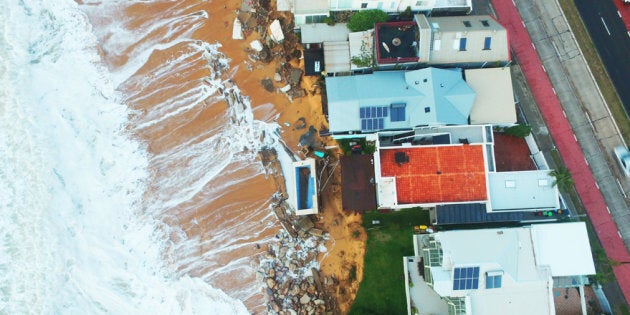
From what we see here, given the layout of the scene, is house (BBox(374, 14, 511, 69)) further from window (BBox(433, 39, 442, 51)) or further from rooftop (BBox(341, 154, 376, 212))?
rooftop (BBox(341, 154, 376, 212))

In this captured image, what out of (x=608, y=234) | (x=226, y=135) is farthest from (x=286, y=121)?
(x=608, y=234)

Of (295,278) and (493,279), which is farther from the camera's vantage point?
(295,278)

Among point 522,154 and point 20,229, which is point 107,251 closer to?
point 20,229

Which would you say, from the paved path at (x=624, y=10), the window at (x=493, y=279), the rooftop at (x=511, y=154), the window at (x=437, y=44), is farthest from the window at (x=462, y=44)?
the window at (x=493, y=279)

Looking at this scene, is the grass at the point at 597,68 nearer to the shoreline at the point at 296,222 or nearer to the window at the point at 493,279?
the window at the point at 493,279

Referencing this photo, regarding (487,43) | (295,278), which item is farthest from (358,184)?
(487,43)

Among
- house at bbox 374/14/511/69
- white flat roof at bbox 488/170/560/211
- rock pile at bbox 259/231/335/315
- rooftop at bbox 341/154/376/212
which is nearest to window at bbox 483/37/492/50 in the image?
house at bbox 374/14/511/69

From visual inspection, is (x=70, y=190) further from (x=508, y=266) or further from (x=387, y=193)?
(x=508, y=266)
